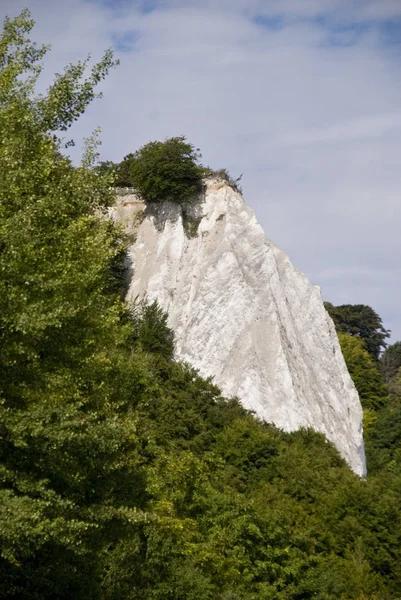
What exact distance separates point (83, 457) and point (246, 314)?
34.1 m

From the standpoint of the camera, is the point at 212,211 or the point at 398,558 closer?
the point at 398,558

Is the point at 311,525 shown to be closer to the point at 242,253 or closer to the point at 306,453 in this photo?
the point at 306,453

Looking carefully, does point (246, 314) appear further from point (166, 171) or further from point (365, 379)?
point (365, 379)

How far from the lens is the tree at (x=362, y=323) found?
9131 cm

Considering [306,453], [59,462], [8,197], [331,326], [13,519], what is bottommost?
[13,519]

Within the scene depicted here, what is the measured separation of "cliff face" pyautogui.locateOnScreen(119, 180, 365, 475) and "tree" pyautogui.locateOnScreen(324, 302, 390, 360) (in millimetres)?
33373

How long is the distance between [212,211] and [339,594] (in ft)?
93.1

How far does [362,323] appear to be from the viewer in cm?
9250

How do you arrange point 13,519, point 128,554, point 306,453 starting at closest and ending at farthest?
point 13,519
point 128,554
point 306,453

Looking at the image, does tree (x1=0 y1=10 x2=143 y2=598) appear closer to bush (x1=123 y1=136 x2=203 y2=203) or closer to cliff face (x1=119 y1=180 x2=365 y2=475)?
cliff face (x1=119 y1=180 x2=365 y2=475)

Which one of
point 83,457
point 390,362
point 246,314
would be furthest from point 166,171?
point 390,362

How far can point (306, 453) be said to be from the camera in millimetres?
44812

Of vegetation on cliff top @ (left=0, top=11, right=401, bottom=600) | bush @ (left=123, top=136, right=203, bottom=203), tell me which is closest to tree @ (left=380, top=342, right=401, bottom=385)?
bush @ (left=123, top=136, right=203, bottom=203)

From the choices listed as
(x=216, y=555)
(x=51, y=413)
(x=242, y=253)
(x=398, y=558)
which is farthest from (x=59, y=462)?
(x=242, y=253)
